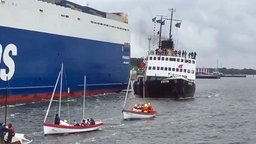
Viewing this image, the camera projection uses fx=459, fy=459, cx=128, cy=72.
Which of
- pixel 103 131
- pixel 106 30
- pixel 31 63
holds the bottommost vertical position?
pixel 103 131

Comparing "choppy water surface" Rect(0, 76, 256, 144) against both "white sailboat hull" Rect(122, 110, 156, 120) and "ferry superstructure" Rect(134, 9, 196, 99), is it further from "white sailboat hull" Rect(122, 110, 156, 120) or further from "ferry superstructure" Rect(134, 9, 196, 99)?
"ferry superstructure" Rect(134, 9, 196, 99)

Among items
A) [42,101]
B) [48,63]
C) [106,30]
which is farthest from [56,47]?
[106,30]

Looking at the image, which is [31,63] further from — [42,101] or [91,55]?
[91,55]

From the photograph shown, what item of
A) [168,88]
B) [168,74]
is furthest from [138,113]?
[168,74]

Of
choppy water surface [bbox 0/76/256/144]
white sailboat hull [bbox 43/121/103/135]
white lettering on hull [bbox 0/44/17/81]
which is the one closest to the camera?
white sailboat hull [bbox 43/121/103/135]

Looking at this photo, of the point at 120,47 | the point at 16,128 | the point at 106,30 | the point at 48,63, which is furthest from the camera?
the point at 120,47

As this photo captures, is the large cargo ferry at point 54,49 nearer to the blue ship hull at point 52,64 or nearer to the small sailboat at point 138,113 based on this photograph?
the blue ship hull at point 52,64

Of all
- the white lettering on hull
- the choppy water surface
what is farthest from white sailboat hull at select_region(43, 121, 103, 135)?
the white lettering on hull

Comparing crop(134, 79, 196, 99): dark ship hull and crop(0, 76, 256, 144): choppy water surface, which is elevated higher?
crop(134, 79, 196, 99): dark ship hull

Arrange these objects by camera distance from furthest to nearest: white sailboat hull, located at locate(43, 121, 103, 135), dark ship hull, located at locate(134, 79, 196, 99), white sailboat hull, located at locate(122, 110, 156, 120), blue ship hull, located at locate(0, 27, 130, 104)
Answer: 1. dark ship hull, located at locate(134, 79, 196, 99)
2. blue ship hull, located at locate(0, 27, 130, 104)
3. white sailboat hull, located at locate(122, 110, 156, 120)
4. white sailboat hull, located at locate(43, 121, 103, 135)

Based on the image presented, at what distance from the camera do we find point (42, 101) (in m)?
52.6

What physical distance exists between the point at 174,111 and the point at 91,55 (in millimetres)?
19031

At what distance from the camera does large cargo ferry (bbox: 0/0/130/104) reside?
155 feet

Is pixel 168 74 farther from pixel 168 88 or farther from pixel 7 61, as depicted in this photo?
pixel 7 61
